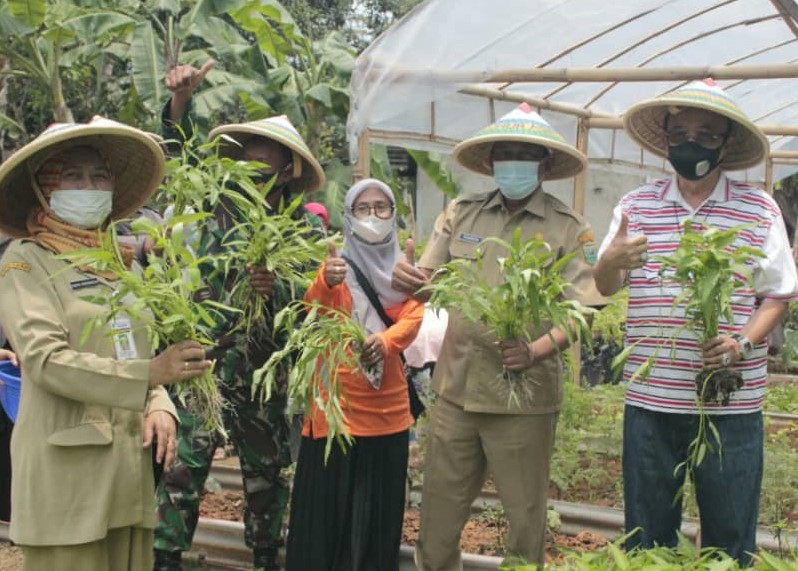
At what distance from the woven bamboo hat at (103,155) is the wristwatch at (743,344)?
2126 millimetres

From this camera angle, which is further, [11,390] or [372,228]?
[372,228]

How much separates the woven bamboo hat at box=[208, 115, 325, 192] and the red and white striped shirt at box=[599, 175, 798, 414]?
55.1 inches

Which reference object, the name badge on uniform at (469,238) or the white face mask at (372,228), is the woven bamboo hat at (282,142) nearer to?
the white face mask at (372,228)

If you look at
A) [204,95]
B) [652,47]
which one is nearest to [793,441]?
[652,47]

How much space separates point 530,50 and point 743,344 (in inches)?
133

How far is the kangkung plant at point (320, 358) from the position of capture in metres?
3.81

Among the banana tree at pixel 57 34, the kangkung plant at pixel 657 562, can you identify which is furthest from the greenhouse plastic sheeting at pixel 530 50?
the banana tree at pixel 57 34

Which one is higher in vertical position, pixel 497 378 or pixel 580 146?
pixel 580 146

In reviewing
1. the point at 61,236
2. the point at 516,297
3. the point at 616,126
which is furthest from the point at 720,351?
the point at 616,126

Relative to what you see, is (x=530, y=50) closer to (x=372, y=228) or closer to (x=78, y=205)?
(x=372, y=228)

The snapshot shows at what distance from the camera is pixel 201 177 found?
379cm

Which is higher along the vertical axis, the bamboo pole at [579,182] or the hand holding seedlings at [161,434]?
the bamboo pole at [579,182]

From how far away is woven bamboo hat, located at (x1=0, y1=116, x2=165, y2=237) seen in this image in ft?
10.4

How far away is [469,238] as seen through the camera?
417 cm
